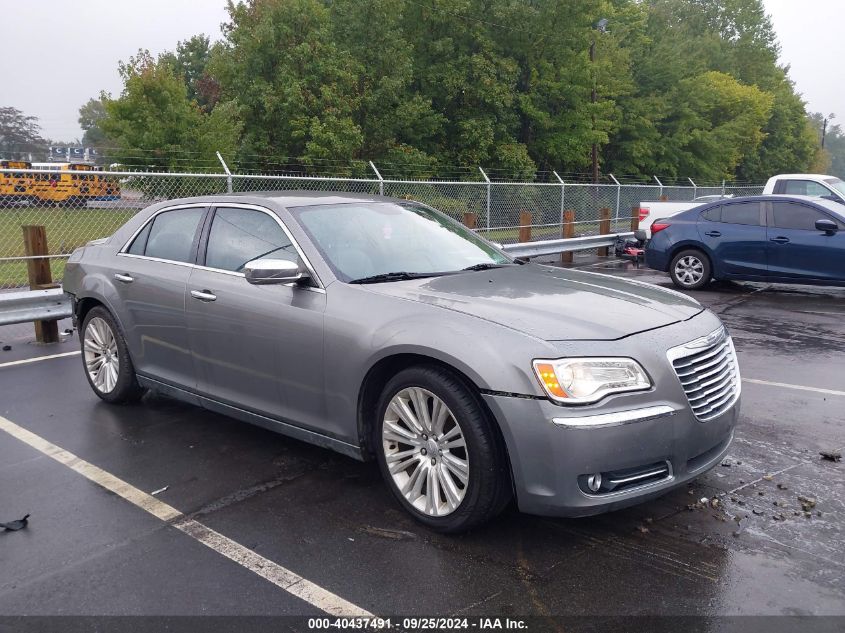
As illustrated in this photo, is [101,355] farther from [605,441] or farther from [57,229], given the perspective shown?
[57,229]

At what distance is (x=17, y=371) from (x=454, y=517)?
5.14 metres

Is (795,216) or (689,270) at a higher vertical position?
(795,216)

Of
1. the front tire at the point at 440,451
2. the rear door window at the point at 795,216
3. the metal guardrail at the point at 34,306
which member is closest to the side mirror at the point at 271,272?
the front tire at the point at 440,451

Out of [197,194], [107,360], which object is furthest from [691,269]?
[197,194]

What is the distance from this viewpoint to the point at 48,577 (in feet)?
11.0

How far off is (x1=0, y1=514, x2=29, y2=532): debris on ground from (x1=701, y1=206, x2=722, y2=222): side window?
1086cm

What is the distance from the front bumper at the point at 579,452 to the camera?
3266 mm

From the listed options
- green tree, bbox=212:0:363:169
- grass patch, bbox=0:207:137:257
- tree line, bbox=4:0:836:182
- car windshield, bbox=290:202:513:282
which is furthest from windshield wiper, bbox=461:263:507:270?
green tree, bbox=212:0:363:169

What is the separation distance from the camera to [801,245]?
11109 mm

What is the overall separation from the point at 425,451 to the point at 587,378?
0.88 metres

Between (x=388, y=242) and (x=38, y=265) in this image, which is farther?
(x=38, y=265)

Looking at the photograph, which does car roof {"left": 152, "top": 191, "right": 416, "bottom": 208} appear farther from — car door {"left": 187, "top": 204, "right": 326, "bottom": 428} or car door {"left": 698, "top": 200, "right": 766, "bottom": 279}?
car door {"left": 698, "top": 200, "right": 766, "bottom": 279}

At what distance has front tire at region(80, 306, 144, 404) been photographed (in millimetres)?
5609

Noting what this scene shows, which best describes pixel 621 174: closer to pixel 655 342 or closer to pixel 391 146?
pixel 391 146
